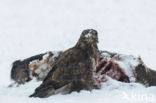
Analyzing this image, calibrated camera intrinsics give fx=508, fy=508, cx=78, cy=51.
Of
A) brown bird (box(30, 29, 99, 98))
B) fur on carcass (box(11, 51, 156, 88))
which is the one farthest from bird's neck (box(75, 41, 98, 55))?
fur on carcass (box(11, 51, 156, 88))

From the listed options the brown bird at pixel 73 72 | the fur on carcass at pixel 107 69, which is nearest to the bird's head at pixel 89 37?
the brown bird at pixel 73 72

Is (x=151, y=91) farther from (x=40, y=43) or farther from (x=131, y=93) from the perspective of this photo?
(x=40, y=43)

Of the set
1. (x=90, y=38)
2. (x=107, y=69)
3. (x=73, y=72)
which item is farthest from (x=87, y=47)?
(x=107, y=69)

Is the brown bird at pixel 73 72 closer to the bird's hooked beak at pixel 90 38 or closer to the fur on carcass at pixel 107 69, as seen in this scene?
the bird's hooked beak at pixel 90 38

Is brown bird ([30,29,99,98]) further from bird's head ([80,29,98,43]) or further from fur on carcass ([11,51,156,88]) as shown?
fur on carcass ([11,51,156,88])

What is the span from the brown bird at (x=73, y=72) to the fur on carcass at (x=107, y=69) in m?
0.68

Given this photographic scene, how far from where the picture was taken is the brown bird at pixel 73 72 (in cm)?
789

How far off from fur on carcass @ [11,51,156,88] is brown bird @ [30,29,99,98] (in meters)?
0.68

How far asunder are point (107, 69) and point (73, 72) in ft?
4.92

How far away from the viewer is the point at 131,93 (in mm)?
7777

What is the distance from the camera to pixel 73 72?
8.02 m

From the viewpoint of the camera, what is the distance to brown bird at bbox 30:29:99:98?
789 centimetres

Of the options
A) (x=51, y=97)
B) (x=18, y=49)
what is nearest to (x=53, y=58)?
(x=51, y=97)

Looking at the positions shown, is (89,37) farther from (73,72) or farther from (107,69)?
(107,69)
